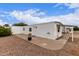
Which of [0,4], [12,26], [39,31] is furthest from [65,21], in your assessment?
[0,4]

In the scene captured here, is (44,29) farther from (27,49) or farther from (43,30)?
(27,49)

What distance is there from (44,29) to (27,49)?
1.84 ft

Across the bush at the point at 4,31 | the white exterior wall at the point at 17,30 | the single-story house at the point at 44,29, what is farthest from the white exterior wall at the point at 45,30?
the bush at the point at 4,31

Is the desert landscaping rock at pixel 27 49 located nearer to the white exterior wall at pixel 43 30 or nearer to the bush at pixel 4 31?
the bush at pixel 4 31

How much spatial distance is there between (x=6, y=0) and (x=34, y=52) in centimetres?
126

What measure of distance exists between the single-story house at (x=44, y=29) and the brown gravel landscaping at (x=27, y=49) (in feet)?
0.70

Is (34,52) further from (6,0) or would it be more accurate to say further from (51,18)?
(6,0)

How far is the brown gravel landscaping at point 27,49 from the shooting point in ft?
12.1

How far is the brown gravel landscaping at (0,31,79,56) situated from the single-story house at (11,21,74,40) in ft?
0.70

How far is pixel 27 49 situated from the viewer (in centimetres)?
375

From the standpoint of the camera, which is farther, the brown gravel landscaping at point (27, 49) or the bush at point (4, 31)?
the bush at point (4, 31)

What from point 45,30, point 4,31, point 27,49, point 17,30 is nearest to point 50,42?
point 45,30

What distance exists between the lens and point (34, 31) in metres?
3.88

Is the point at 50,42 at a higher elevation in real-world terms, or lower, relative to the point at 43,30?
lower
